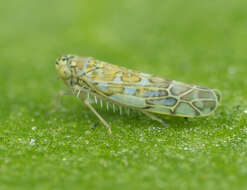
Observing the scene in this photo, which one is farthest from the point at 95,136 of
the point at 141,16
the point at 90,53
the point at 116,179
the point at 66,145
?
the point at 141,16

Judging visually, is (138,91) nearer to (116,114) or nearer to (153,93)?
(153,93)

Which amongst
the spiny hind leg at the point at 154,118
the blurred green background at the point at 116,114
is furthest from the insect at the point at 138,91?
the blurred green background at the point at 116,114

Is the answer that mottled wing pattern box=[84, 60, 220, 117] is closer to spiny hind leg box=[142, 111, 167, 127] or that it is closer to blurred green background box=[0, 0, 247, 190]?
spiny hind leg box=[142, 111, 167, 127]

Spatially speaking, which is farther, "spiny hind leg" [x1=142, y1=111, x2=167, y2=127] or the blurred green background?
"spiny hind leg" [x1=142, y1=111, x2=167, y2=127]

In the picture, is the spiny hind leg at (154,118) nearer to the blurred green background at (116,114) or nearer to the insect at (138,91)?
the insect at (138,91)

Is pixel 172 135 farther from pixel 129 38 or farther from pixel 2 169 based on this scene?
pixel 129 38

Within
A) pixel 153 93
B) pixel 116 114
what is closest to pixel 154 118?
pixel 153 93

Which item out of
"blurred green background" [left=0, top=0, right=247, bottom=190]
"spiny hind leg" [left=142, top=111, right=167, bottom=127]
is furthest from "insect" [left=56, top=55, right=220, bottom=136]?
"blurred green background" [left=0, top=0, right=247, bottom=190]
